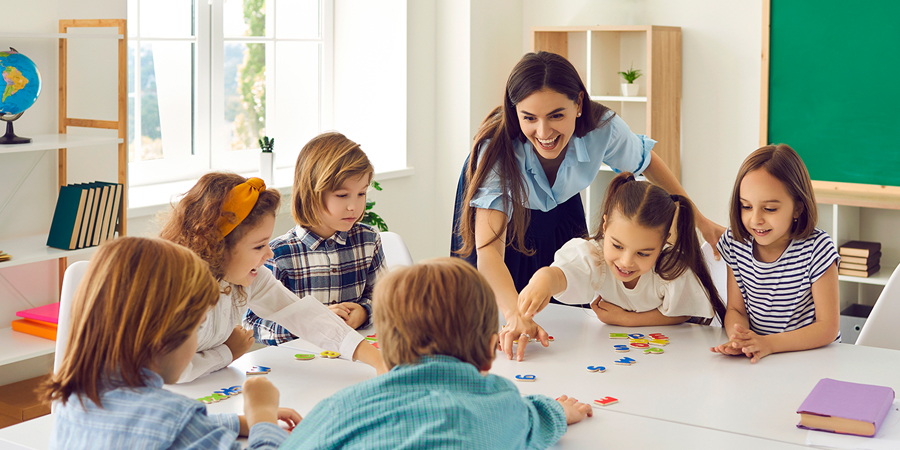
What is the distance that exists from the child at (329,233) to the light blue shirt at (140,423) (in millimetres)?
971

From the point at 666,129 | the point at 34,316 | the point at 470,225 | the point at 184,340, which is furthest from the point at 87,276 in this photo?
the point at 666,129

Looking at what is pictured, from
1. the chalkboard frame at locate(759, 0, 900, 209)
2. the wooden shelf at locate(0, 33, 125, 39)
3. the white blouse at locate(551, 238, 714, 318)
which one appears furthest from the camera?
the chalkboard frame at locate(759, 0, 900, 209)

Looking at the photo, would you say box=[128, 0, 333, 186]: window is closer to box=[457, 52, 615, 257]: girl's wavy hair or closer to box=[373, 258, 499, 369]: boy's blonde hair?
box=[457, 52, 615, 257]: girl's wavy hair

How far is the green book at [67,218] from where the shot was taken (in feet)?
8.86

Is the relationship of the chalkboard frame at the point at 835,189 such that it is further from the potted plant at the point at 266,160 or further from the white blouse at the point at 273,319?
the white blouse at the point at 273,319

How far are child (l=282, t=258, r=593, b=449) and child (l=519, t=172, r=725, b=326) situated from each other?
851mm

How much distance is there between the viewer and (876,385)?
153cm

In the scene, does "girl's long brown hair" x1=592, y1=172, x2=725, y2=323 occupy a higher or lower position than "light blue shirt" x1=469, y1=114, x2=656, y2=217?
lower

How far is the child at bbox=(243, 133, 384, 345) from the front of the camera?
6.86 feet

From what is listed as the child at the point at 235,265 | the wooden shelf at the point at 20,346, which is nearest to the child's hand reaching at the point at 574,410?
the child at the point at 235,265

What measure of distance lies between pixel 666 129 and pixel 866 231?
1.01m

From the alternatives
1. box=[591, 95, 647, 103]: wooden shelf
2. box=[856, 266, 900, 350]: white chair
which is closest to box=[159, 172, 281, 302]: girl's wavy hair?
box=[856, 266, 900, 350]: white chair

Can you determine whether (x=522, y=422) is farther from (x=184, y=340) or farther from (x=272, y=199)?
(x=272, y=199)

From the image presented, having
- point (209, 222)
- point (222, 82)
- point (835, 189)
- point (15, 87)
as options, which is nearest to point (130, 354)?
point (209, 222)
